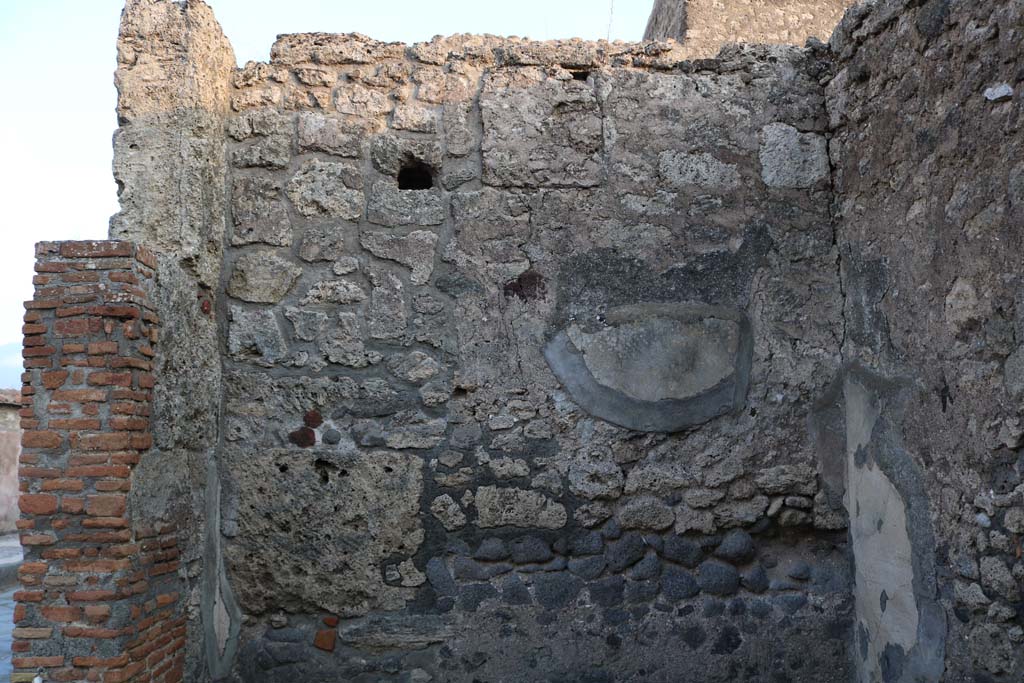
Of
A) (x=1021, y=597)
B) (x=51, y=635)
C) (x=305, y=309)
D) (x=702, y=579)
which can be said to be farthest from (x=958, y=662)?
(x=51, y=635)

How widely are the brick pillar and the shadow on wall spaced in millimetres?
7255

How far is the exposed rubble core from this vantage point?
10.9ft

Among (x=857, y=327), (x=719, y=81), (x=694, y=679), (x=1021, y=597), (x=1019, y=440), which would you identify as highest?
(x=719, y=81)

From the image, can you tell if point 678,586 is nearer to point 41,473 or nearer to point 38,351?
point 41,473

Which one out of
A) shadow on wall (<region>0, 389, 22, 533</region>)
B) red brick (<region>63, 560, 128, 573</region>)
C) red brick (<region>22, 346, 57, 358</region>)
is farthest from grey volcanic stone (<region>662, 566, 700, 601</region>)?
shadow on wall (<region>0, 389, 22, 533</region>)

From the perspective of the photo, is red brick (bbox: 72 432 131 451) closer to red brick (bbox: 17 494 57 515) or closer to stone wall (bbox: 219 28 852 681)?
red brick (bbox: 17 494 57 515)

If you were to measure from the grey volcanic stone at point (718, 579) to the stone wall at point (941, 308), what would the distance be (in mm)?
480

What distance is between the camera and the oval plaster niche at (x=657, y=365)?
11.6 ft

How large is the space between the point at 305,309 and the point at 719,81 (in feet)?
6.45

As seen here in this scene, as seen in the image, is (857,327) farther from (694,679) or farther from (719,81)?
(694,679)

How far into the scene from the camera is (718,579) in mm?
3479

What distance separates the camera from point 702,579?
348 centimetres

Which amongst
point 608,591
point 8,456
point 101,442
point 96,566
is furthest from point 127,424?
point 8,456

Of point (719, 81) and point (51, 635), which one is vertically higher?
point (719, 81)
